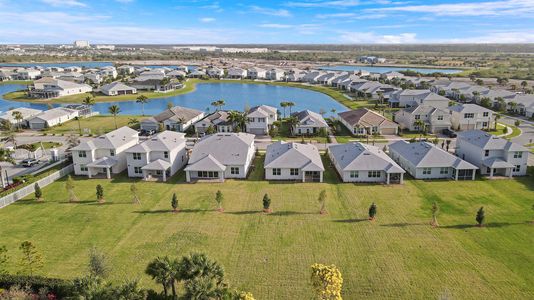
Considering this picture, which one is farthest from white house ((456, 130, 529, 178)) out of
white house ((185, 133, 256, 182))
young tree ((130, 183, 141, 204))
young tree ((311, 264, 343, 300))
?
young tree ((130, 183, 141, 204))

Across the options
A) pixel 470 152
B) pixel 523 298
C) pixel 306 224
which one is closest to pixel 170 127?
pixel 306 224

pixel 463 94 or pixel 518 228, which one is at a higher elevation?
pixel 463 94

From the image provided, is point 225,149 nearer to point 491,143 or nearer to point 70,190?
point 70,190

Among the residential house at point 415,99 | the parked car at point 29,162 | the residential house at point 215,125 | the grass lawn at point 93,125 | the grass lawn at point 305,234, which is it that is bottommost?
the grass lawn at point 305,234

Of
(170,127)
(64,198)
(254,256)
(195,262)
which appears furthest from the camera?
(170,127)

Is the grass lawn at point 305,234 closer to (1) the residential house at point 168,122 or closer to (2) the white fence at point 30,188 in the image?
(2) the white fence at point 30,188

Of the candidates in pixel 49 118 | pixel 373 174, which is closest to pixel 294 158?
pixel 373 174

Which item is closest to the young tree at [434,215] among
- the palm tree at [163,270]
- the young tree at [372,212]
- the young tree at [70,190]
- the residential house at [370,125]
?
the young tree at [372,212]

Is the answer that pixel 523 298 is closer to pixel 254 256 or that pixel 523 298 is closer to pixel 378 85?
pixel 254 256
